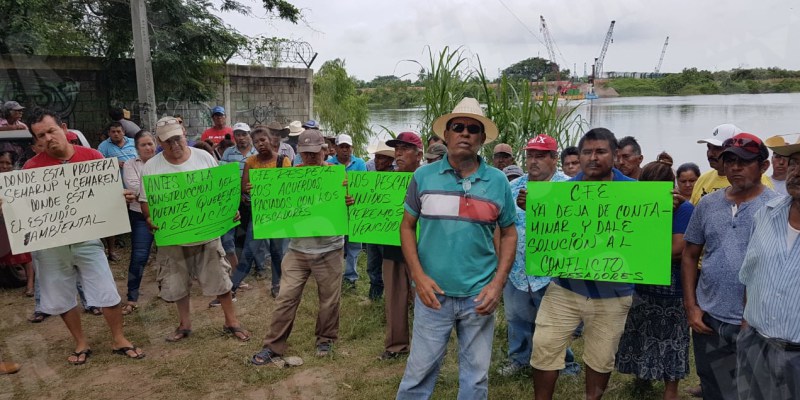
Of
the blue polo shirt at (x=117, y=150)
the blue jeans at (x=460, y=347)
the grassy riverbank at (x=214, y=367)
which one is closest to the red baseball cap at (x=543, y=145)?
the blue jeans at (x=460, y=347)

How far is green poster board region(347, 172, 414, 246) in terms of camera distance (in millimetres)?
4457

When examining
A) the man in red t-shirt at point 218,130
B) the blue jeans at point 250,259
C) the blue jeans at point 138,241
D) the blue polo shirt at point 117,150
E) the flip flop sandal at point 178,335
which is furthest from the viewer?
the man in red t-shirt at point 218,130

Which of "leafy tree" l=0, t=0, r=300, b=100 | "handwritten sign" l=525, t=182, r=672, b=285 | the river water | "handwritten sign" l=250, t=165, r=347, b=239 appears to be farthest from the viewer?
"leafy tree" l=0, t=0, r=300, b=100

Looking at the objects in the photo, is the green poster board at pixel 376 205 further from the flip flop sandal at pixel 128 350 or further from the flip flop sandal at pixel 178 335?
the flip flop sandal at pixel 128 350

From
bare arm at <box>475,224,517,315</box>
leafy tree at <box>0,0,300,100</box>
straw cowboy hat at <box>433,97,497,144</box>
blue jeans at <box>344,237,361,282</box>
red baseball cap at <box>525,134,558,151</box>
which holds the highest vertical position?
leafy tree at <box>0,0,300,100</box>

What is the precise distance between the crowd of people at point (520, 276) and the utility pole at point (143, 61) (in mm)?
4113

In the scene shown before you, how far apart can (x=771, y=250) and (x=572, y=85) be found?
4571mm

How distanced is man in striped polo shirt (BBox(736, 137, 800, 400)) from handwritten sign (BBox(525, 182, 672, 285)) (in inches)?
23.4

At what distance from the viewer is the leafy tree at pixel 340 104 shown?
19703 millimetres

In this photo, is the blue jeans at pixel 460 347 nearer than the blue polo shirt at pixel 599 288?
Yes

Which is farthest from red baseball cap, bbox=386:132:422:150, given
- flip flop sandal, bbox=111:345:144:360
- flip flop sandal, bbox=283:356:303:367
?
flip flop sandal, bbox=111:345:144:360

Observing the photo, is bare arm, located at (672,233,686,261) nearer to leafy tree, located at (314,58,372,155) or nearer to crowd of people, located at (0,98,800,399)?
crowd of people, located at (0,98,800,399)

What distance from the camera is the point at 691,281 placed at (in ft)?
10.3

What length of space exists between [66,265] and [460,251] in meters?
3.27
